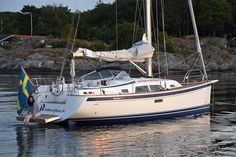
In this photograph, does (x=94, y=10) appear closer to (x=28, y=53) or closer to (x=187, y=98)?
(x=28, y=53)

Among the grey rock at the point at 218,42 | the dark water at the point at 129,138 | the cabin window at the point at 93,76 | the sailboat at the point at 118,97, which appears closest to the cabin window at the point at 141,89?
the sailboat at the point at 118,97

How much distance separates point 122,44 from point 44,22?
61.5 m

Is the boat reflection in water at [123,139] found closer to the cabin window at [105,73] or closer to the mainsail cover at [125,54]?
the cabin window at [105,73]

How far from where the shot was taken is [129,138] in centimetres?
2108

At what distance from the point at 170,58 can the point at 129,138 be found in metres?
62.6

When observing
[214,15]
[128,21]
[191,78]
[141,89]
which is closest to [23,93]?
[141,89]

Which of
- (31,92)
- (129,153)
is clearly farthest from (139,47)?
(129,153)

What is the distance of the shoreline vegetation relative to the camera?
84750 mm

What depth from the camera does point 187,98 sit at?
26703mm

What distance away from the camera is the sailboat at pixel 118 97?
2369 cm

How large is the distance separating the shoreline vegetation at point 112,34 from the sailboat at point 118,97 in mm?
39724

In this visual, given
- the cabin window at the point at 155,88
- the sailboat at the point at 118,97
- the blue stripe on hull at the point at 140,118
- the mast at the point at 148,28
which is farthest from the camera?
the mast at the point at 148,28

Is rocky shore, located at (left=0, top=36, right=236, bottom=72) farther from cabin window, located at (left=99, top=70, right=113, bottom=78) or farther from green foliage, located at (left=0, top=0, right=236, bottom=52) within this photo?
cabin window, located at (left=99, top=70, right=113, bottom=78)

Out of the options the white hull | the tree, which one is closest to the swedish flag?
the white hull
